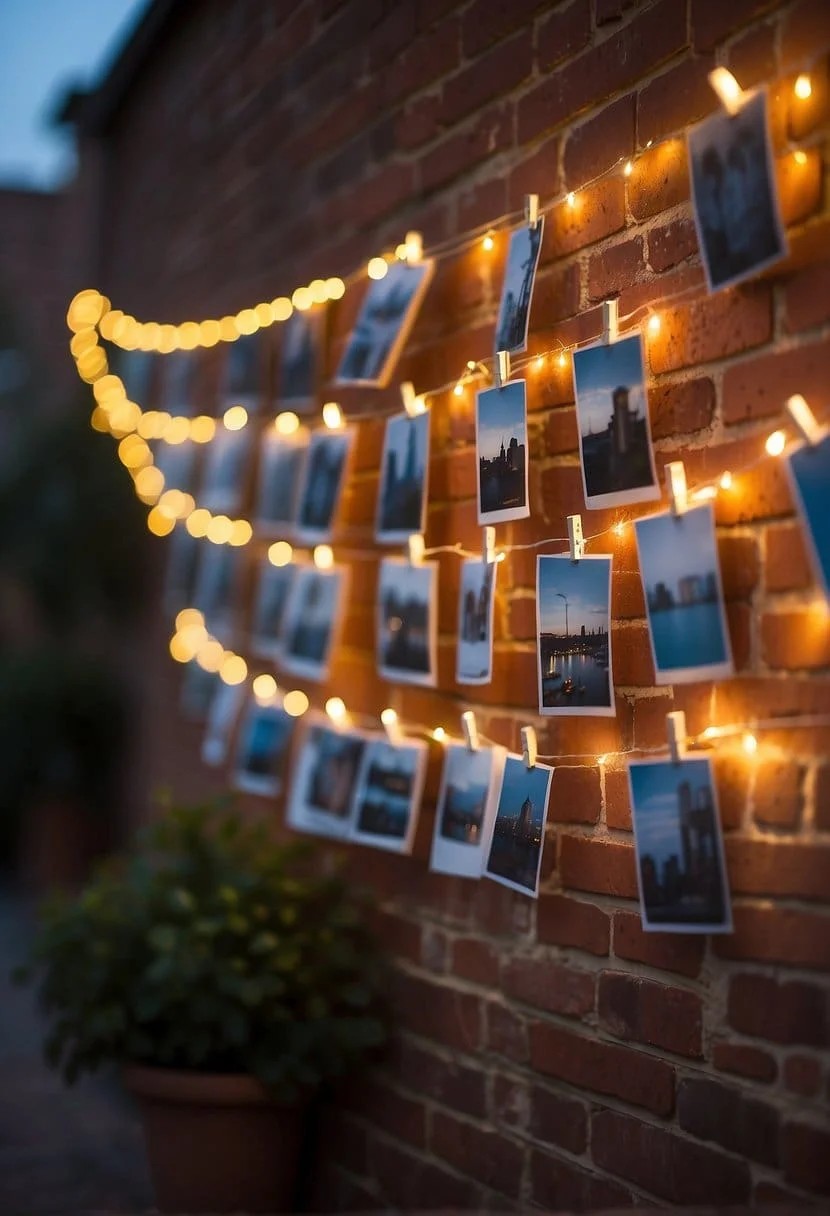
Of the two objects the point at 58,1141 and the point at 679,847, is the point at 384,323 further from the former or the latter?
the point at 58,1141

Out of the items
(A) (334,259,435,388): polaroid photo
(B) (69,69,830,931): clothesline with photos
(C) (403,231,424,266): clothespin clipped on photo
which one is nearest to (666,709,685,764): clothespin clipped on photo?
(B) (69,69,830,931): clothesline with photos

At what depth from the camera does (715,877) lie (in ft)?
4.86

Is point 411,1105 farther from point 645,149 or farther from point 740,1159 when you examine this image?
point 645,149

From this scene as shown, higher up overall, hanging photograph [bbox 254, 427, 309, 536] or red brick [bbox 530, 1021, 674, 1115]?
hanging photograph [bbox 254, 427, 309, 536]

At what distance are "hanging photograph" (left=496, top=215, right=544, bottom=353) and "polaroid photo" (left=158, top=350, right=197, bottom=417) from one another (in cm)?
168

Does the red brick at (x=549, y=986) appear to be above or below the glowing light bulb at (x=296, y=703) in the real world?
below

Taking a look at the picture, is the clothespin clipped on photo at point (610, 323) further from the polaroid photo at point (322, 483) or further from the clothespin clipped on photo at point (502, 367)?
the polaroid photo at point (322, 483)

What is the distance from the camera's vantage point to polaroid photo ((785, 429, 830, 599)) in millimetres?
1308

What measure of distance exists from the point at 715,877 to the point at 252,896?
43.7 inches

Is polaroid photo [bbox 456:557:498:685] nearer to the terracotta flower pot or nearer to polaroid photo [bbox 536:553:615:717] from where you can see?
polaroid photo [bbox 536:553:615:717]

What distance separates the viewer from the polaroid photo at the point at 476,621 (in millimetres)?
1927

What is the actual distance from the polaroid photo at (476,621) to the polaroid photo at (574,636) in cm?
16

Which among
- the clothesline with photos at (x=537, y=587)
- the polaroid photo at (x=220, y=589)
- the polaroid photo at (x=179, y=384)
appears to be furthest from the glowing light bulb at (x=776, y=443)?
the polaroid photo at (x=179, y=384)

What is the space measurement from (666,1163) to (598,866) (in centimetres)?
39
